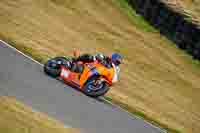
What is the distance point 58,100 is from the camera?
15.6 m

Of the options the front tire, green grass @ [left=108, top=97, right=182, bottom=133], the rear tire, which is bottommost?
green grass @ [left=108, top=97, right=182, bottom=133]

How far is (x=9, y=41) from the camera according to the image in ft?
64.3

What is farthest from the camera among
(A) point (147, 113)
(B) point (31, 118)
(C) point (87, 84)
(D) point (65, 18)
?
(D) point (65, 18)

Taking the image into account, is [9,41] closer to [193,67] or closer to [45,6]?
[45,6]

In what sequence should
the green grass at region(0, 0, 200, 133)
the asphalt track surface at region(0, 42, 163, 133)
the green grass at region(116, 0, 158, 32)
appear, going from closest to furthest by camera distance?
the asphalt track surface at region(0, 42, 163, 133)
the green grass at region(0, 0, 200, 133)
the green grass at region(116, 0, 158, 32)

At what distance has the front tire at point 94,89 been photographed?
56.6ft

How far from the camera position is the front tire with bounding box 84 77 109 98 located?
17.2m

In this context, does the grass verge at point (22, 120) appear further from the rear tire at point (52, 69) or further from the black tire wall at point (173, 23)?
the black tire wall at point (173, 23)

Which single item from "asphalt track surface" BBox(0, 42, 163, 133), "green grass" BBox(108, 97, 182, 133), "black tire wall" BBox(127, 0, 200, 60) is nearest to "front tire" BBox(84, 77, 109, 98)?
"asphalt track surface" BBox(0, 42, 163, 133)

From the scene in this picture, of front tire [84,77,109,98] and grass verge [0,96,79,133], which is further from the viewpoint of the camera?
front tire [84,77,109,98]

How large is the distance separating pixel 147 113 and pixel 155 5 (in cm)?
870

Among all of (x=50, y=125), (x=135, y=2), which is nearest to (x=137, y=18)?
(x=135, y=2)

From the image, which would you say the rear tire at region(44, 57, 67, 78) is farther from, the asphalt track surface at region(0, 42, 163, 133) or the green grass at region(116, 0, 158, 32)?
Answer: the green grass at region(116, 0, 158, 32)

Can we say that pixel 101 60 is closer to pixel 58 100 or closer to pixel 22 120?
pixel 58 100
